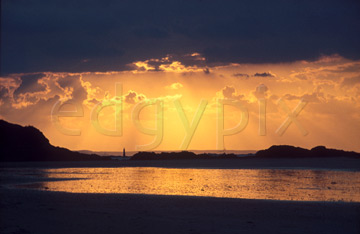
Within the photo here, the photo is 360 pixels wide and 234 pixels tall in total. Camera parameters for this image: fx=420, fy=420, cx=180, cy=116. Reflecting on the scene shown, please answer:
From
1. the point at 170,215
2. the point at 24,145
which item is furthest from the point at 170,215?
the point at 24,145

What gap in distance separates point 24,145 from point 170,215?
156 metres

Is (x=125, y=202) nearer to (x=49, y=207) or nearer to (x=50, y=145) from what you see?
(x=49, y=207)

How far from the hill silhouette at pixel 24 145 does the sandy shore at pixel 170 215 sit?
13723 cm

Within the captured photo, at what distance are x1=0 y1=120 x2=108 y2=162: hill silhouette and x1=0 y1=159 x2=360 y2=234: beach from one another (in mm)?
137714

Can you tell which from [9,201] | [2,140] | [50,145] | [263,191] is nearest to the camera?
[9,201]

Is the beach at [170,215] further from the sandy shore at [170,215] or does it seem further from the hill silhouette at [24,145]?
the hill silhouette at [24,145]

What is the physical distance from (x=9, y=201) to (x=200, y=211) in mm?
13129

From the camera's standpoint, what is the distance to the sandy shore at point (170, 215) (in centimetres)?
1950

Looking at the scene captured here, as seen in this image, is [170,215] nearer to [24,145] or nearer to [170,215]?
[170,215]

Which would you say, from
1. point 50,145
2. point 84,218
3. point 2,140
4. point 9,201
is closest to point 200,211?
point 84,218

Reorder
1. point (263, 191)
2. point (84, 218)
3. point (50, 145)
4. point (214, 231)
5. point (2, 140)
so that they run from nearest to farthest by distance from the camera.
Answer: point (214, 231)
point (84, 218)
point (263, 191)
point (2, 140)
point (50, 145)

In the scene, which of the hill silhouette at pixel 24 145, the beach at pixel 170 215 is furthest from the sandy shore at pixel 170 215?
the hill silhouette at pixel 24 145

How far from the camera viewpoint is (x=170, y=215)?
22953 millimetres

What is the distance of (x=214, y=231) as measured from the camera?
18.8 m
